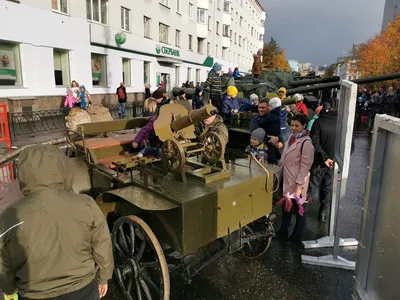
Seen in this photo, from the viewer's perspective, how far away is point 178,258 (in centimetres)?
384

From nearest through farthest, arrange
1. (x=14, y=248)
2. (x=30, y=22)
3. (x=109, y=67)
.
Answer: (x=14, y=248), (x=30, y=22), (x=109, y=67)

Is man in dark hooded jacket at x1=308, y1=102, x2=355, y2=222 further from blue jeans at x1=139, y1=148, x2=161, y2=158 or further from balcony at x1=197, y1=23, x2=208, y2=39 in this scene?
balcony at x1=197, y1=23, x2=208, y2=39

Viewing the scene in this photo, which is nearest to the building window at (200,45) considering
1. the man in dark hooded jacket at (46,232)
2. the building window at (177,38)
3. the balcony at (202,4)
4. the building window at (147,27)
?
the balcony at (202,4)

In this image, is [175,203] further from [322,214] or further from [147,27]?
[147,27]

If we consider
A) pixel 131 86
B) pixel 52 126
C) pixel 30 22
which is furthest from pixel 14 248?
pixel 131 86

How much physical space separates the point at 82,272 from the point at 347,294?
2724 millimetres

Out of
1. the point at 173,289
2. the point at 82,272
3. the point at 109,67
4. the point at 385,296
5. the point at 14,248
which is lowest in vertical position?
the point at 173,289

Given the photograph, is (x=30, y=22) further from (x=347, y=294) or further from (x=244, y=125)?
(x=347, y=294)

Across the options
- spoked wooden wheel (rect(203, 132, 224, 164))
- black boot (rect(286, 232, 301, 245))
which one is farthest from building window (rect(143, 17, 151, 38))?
spoked wooden wheel (rect(203, 132, 224, 164))

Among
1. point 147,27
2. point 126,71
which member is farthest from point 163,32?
point 126,71

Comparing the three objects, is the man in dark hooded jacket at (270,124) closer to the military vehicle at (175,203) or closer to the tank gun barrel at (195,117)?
the military vehicle at (175,203)

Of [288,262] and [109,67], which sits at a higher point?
[109,67]

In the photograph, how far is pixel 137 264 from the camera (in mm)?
2998

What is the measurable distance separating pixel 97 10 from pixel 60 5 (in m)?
3.31
